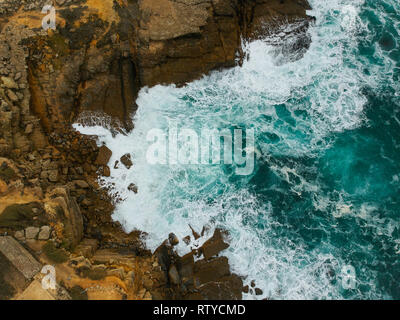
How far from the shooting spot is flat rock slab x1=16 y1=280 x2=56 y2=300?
13.0 metres

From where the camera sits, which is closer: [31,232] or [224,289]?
[31,232]

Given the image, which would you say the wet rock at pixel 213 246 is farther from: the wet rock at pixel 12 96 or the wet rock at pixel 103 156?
the wet rock at pixel 12 96

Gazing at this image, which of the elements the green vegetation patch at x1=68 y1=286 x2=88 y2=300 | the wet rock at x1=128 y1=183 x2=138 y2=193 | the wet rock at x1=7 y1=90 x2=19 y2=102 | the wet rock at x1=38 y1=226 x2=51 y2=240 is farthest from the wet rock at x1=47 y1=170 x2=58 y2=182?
the green vegetation patch at x1=68 y1=286 x2=88 y2=300

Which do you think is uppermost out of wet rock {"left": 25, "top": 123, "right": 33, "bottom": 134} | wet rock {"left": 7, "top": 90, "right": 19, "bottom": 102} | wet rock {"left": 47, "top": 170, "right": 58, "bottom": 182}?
wet rock {"left": 7, "top": 90, "right": 19, "bottom": 102}

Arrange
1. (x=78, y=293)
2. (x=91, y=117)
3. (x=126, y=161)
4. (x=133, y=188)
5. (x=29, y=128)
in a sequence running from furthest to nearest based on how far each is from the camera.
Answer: (x=91, y=117), (x=126, y=161), (x=133, y=188), (x=29, y=128), (x=78, y=293)

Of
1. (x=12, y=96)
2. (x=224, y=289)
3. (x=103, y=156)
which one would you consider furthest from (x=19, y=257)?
(x=224, y=289)

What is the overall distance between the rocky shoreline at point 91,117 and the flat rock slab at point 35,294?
41mm

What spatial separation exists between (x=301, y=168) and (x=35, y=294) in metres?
14.5

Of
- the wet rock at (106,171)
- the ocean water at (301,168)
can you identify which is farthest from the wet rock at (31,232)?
the wet rock at (106,171)

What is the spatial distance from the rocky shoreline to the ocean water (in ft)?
2.70

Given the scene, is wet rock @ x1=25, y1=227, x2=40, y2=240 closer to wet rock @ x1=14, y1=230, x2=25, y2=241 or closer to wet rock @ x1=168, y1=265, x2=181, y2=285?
wet rock @ x1=14, y1=230, x2=25, y2=241

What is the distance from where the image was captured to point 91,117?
18.7m

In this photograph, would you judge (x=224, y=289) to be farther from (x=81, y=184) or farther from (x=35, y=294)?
(x=81, y=184)

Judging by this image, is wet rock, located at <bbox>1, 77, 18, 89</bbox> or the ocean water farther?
wet rock, located at <bbox>1, 77, 18, 89</bbox>
